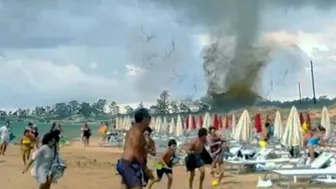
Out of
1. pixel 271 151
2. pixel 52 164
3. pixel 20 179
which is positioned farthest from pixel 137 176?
pixel 271 151

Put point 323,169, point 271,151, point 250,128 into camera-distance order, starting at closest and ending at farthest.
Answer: point 323,169 → point 271,151 → point 250,128

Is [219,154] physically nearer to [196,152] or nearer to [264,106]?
[196,152]

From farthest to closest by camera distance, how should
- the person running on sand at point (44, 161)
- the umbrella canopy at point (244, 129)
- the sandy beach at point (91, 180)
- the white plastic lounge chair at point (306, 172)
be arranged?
the umbrella canopy at point (244, 129) < the sandy beach at point (91, 180) < the white plastic lounge chair at point (306, 172) < the person running on sand at point (44, 161)

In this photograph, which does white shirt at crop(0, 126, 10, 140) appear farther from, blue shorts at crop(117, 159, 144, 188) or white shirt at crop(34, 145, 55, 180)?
blue shorts at crop(117, 159, 144, 188)

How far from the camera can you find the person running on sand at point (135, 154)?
8.39 meters

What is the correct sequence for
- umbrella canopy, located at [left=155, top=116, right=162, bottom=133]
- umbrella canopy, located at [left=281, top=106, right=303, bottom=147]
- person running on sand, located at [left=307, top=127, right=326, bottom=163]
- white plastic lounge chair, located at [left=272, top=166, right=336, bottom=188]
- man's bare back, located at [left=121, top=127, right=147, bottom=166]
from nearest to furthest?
man's bare back, located at [left=121, top=127, right=147, bottom=166] < white plastic lounge chair, located at [left=272, top=166, right=336, bottom=188] < person running on sand, located at [left=307, top=127, right=326, bottom=163] < umbrella canopy, located at [left=281, top=106, right=303, bottom=147] < umbrella canopy, located at [left=155, top=116, right=162, bottom=133]

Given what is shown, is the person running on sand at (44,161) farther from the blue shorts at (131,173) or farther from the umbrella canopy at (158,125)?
the umbrella canopy at (158,125)

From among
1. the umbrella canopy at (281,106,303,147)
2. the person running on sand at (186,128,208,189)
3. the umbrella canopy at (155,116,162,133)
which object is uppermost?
the umbrella canopy at (155,116,162,133)

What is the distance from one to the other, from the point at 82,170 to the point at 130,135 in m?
15.4

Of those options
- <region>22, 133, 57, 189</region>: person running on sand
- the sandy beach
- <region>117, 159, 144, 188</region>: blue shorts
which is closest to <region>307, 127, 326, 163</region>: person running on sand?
the sandy beach

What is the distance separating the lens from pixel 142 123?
845 centimetres

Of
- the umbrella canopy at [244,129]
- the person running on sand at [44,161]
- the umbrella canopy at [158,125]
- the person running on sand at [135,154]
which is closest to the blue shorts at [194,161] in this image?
the person running on sand at [44,161]

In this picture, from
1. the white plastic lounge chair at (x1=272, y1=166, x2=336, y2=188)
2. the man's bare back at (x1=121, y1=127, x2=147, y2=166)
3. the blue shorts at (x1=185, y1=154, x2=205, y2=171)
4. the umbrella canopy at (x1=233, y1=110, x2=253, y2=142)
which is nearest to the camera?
the man's bare back at (x1=121, y1=127, x2=147, y2=166)

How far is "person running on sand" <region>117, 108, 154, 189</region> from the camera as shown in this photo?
27.5 feet
